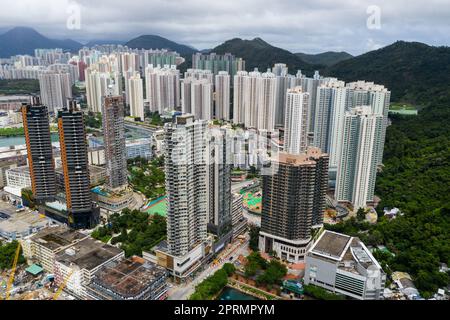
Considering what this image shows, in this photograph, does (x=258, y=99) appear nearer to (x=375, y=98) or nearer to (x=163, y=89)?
(x=375, y=98)

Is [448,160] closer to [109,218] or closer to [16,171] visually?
[109,218]

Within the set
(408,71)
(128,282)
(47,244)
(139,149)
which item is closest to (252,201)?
(128,282)

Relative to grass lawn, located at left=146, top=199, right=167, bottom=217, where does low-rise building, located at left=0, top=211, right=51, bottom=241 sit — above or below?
above

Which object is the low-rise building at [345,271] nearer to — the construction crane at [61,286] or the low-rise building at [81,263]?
the low-rise building at [81,263]

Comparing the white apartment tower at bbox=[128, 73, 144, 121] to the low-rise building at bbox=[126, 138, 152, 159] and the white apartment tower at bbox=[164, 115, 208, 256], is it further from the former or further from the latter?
the white apartment tower at bbox=[164, 115, 208, 256]

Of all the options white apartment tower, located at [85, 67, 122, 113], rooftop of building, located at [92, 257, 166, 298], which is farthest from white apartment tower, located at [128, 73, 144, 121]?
rooftop of building, located at [92, 257, 166, 298]

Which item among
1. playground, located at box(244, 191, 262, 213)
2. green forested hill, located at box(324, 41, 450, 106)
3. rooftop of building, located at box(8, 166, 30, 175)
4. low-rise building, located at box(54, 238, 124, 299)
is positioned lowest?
playground, located at box(244, 191, 262, 213)
